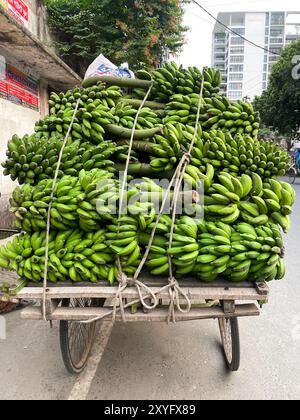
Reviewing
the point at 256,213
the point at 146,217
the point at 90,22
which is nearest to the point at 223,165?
the point at 256,213

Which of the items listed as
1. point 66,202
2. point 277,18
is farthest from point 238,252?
point 277,18

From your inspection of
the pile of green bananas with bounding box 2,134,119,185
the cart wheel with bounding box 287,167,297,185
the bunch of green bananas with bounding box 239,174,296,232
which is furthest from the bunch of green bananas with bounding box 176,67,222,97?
the cart wheel with bounding box 287,167,297,185

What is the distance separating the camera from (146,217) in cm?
196

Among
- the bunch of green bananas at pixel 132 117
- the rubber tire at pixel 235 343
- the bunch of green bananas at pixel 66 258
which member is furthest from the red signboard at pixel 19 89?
the rubber tire at pixel 235 343

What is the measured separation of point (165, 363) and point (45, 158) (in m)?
1.81

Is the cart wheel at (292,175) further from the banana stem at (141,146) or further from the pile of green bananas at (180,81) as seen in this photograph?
the banana stem at (141,146)

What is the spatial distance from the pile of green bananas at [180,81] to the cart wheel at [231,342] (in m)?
1.87

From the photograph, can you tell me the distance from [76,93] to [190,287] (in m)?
1.76

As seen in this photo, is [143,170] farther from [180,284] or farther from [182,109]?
[180,284]

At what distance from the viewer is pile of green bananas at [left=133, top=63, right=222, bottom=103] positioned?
2914 millimetres

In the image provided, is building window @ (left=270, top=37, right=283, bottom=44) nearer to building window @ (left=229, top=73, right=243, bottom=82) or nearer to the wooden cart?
building window @ (left=229, top=73, right=243, bottom=82)

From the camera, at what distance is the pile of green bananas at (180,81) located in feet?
9.56

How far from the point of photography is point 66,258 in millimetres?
2016

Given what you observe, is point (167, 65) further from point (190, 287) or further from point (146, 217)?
point (190, 287)
